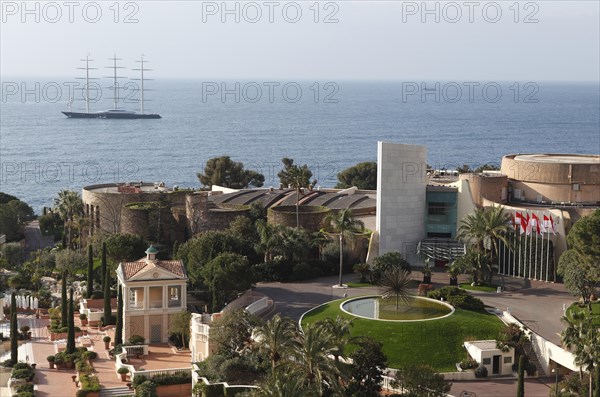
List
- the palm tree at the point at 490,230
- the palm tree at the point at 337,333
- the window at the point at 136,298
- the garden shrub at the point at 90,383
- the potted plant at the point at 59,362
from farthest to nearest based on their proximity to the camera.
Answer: the palm tree at the point at 490,230 < the window at the point at 136,298 < the potted plant at the point at 59,362 < the garden shrub at the point at 90,383 < the palm tree at the point at 337,333

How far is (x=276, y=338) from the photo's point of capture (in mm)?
46281

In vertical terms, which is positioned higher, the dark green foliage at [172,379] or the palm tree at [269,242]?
the palm tree at [269,242]

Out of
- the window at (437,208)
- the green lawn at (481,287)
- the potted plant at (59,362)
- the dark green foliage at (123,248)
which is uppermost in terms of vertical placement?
the window at (437,208)

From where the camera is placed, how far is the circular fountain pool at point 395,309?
5650 cm

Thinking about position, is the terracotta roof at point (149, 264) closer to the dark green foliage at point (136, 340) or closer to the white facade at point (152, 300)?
the white facade at point (152, 300)

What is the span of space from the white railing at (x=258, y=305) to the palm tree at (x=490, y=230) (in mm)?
14799

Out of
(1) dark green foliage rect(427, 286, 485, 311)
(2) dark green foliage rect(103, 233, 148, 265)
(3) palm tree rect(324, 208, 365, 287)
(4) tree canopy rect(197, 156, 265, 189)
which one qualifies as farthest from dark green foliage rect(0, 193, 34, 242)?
(1) dark green foliage rect(427, 286, 485, 311)

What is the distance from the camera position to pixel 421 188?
71.4 meters

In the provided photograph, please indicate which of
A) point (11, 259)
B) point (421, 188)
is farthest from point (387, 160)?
point (11, 259)

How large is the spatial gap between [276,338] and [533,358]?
1490cm

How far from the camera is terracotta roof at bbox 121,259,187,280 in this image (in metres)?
60.0

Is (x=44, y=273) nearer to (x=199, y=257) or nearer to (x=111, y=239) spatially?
(x=111, y=239)

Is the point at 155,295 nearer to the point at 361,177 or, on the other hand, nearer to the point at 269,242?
the point at 269,242

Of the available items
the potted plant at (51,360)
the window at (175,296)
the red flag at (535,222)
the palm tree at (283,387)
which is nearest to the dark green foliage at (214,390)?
the palm tree at (283,387)
